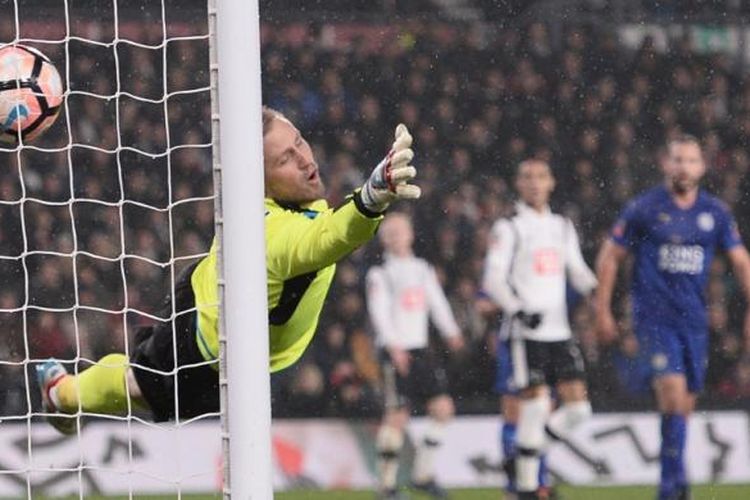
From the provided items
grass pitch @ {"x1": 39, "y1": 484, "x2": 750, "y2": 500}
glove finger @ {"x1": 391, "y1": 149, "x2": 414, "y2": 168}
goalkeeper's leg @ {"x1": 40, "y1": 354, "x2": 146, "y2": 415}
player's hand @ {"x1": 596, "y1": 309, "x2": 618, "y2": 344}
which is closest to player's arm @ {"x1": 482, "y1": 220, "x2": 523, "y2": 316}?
player's hand @ {"x1": 596, "y1": 309, "x2": 618, "y2": 344}

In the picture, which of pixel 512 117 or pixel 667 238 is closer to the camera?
pixel 667 238

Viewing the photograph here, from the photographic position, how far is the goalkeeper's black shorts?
487cm

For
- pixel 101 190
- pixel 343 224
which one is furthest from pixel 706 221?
pixel 343 224

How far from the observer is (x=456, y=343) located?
966cm

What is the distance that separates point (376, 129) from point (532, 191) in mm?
1287

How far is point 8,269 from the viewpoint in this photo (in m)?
9.84

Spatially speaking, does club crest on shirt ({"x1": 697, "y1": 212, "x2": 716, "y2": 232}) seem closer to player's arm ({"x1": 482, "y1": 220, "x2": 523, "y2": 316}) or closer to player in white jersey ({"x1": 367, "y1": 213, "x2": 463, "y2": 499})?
player's arm ({"x1": 482, "y1": 220, "x2": 523, "y2": 316})

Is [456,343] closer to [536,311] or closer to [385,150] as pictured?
[536,311]

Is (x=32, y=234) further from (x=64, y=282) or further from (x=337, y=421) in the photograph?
(x=337, y=421)

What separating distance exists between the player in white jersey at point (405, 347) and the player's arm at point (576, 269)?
691 mm

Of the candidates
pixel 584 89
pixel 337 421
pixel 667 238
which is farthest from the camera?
pixel 584 89

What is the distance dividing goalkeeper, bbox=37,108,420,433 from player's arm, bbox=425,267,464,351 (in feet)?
13.4

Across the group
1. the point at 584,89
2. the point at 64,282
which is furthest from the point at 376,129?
the point at 64,282

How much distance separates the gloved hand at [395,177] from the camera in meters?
3.71
